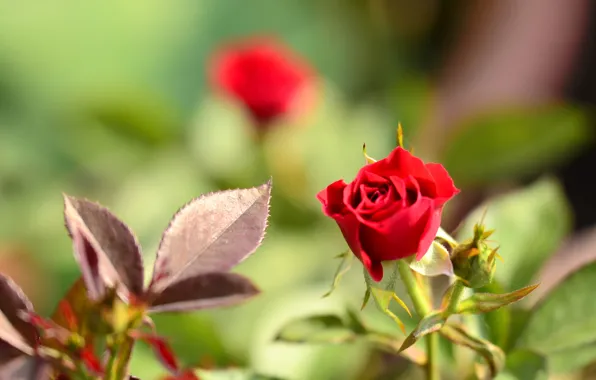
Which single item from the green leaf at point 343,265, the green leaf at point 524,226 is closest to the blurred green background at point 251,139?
the green leaf at point 524,226

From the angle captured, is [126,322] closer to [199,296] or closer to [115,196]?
[199,296]

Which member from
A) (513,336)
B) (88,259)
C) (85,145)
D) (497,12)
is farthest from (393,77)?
(88,259)

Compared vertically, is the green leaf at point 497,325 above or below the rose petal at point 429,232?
below

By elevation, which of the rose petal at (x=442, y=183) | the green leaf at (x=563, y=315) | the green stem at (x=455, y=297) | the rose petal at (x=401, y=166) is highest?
the rose petal at (x=401, y=166)

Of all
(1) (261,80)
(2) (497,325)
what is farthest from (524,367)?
(1) (261,80)

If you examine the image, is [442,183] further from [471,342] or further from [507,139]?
[507,139]

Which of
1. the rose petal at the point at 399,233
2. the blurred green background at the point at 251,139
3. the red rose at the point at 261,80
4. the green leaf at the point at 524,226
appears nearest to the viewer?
the rose petal at the point at 399,233

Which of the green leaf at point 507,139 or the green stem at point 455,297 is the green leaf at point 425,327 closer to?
the green stem at point 455,297

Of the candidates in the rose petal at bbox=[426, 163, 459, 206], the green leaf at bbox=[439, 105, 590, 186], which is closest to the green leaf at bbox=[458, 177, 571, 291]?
the rose petal at bbox=[426, 163, 459, 206]

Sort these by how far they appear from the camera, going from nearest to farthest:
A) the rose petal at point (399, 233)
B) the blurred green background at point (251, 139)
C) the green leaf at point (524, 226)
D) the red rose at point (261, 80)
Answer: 1. the rose petal at point (399, 233)
2. the green leaf at point (524, 226)
3. the blurred green background at point (251, 139)
4. the red rose at point (261, 80)
